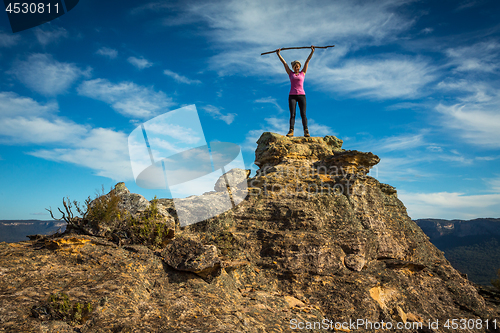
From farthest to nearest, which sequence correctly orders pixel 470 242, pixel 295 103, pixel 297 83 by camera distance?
pixel 470 242 → pixel 295 103 → pixel 297 83

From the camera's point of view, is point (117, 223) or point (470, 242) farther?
point (470, 242)

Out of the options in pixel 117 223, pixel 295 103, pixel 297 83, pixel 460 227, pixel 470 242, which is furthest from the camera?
pixel 460 227

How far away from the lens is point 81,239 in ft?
23.4

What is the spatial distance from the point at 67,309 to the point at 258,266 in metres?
5.24

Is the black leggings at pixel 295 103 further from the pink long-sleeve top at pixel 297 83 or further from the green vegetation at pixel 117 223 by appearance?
the green vegetation at pixel 117 223

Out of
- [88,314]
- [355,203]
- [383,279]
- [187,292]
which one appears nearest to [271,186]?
[355,203]

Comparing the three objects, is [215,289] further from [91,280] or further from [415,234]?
[415,234]

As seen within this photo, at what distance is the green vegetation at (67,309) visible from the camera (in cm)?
496

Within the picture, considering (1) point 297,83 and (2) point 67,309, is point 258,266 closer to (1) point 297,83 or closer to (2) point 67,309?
(2) point 67,309

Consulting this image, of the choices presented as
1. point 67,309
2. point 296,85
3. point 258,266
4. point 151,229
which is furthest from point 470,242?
point 67,309

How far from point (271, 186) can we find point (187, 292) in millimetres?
5931

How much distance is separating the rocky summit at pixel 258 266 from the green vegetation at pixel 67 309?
0.07ft

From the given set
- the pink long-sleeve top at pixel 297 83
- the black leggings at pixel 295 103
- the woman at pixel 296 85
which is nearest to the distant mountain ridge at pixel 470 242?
the black leggings at pixel 295 103

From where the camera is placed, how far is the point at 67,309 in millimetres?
5047
